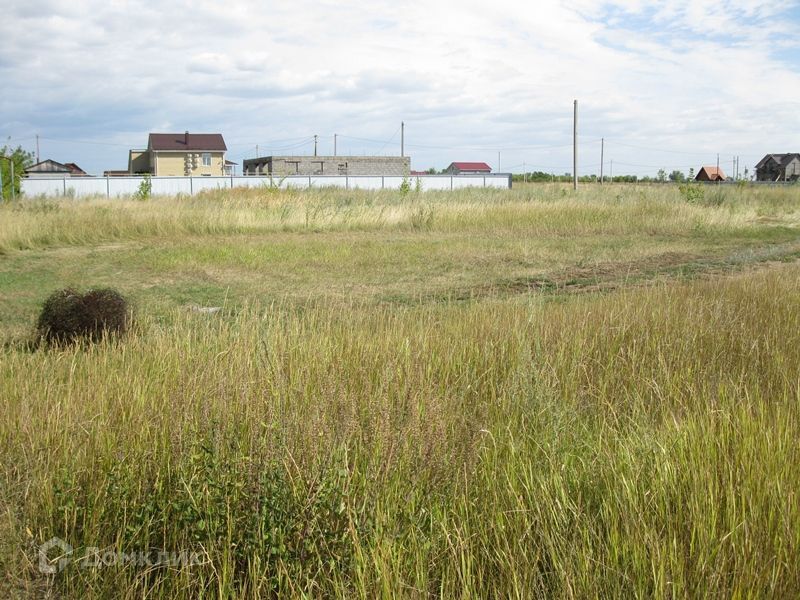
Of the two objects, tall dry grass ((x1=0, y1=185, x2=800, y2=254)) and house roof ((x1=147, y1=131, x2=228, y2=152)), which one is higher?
house roof ((x1=147, y1=131, x2=228, y2=152))

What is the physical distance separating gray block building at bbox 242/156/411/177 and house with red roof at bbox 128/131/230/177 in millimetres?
3941

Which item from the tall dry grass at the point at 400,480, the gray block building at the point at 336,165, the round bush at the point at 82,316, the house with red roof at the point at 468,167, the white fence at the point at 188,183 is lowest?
the tall dry grass at the point at 400,480

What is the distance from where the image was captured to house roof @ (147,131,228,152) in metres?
69.8

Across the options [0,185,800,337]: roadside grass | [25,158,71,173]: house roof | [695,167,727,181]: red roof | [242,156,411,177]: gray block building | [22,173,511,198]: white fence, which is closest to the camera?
[0,185,800,337]: roadside grass

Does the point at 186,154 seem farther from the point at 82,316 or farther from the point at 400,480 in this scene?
the point at 400,480

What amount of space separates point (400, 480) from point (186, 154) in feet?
232

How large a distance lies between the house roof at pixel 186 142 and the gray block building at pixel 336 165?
4140mm

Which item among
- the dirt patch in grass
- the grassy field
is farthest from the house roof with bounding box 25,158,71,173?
the grassy field

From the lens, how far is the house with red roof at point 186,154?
2739 inches

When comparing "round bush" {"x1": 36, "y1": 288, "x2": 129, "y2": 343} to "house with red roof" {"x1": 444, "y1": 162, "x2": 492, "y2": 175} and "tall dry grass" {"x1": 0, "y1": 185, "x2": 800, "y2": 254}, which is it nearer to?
"tall dry grass" {"x1": 0, "y1": 185, "x2": 800, "y2": 254}

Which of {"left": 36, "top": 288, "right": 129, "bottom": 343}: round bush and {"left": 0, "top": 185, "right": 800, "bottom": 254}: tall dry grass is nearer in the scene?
{"left": 36, "top": 288, "right": 129, "bottom": 343}: round bush

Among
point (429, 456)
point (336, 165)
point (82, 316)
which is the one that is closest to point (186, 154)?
point (336, 165)

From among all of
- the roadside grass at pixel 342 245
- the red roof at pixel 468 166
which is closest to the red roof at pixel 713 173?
the red roof at pixel 468 166

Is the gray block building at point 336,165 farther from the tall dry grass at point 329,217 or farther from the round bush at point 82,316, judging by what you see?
the round bush at point 82,316
